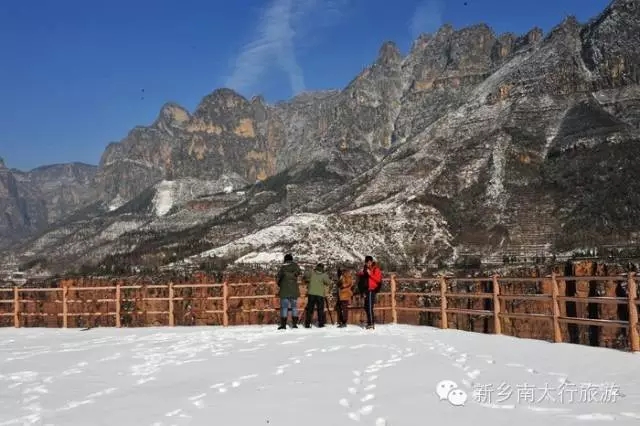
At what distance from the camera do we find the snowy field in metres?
7.93

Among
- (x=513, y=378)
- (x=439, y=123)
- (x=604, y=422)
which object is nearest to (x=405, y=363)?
(x=513, y=378)

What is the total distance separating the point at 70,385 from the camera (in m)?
10.3

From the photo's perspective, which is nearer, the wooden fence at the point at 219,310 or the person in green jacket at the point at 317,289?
the person in green jacket at the point at 317,289

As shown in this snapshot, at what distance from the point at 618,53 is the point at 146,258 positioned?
12893 centimetres

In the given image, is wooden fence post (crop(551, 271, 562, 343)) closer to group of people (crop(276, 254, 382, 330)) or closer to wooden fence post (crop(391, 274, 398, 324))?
group of people (crop(276, 254, 382, 330))

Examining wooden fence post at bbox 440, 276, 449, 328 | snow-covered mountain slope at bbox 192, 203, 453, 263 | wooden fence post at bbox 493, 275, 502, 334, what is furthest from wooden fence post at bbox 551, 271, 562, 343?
snow-covered mountain slope at bbox 192, 203, 453, 263

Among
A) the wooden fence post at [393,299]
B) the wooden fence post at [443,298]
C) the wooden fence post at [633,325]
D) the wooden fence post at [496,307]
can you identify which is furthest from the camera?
the wooden fence post at [393,299]

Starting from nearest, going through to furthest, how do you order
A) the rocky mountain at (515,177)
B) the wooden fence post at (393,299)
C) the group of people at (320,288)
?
the group of people at (320,288)
the wooden fence post at (393,299)
the rocky mountain at (515,177)

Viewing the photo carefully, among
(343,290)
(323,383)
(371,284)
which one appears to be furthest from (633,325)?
(343,290)

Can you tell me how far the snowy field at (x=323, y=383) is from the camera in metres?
7.93

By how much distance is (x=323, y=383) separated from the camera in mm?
9867

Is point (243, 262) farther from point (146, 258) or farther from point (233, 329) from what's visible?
point (233, 329)

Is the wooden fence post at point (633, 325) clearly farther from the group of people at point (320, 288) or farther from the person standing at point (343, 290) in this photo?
the person standing at point (343, 290)

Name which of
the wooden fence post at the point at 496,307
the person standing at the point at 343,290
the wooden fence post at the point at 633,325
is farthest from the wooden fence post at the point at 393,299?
the wooden fence post at the point at 633,325
